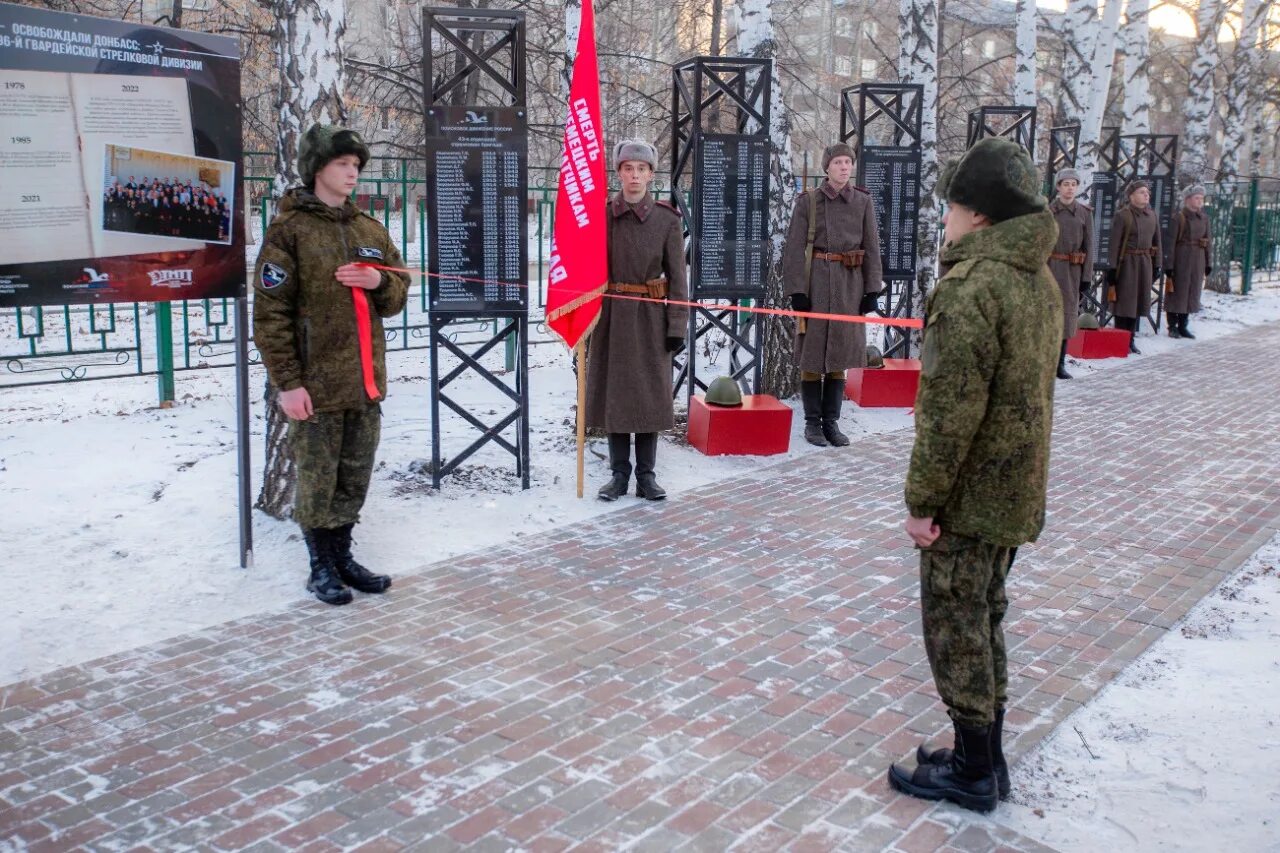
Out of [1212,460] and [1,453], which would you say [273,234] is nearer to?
[1,453]

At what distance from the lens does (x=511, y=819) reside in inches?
133

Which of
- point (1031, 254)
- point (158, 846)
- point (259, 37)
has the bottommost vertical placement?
point (158, 846)

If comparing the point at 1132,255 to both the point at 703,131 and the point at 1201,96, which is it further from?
the point at 1201,96

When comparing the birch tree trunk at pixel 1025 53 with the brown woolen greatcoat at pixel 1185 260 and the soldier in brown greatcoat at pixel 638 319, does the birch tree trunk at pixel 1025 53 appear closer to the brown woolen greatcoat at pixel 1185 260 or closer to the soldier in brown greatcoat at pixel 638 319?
the brown woolen greatcoat at pixel 1185 260

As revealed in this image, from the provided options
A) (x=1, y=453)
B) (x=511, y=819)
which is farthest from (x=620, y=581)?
(x=1, y=453)

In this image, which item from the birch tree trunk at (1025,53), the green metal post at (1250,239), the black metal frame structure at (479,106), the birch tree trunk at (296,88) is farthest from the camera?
the green metal post at (1250,239)

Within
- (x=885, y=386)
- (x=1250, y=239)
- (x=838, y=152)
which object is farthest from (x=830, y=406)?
(x=1250, y=239)

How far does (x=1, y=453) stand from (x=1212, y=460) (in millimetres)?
8190

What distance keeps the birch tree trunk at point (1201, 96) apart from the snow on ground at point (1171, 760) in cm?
1825

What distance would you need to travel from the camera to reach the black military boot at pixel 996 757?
11.7 feet

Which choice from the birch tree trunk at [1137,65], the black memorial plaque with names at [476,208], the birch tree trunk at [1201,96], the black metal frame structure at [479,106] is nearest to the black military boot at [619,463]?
the black metal frame structure at [479,106]

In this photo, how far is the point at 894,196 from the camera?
409 inches

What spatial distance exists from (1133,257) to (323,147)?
1158 cm

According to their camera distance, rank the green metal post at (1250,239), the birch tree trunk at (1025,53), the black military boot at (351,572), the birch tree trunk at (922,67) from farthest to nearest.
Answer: the green metal post at (1250,239) → the birch tree trunk at (1025,53) → the birch tree trunk at (922,67) → the black military boot at (351,572)
